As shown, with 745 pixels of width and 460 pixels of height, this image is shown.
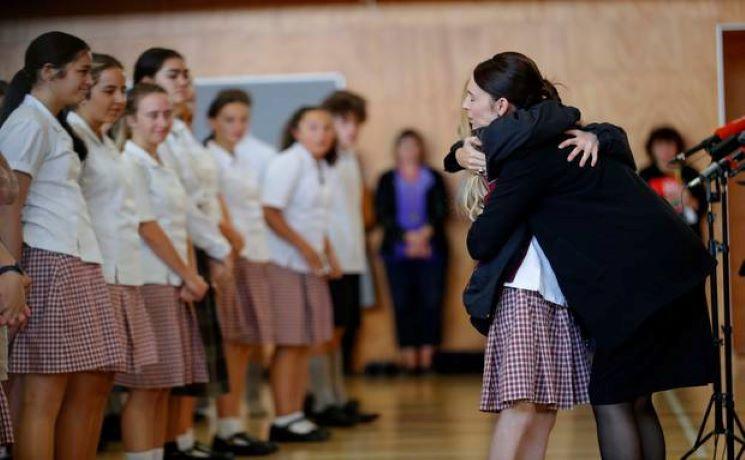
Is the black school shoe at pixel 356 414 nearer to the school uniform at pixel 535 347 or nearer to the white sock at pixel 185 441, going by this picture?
the white sock at pixel 185 441

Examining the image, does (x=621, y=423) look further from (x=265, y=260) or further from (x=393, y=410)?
(x=393, y=410)

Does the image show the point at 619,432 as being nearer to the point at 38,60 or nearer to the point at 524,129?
the point at 524,129

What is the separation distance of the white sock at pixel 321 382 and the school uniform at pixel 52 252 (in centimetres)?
273

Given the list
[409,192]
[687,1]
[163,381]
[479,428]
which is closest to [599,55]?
[409,192]

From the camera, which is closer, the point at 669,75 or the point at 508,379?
the point at 508,379

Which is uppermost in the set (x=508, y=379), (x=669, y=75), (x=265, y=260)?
(x=669, y=75)

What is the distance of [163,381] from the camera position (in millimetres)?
4352

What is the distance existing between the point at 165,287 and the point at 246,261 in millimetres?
1039

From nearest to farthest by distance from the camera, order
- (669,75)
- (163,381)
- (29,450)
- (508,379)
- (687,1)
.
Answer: (508,379), (29,450), (163,381), (687,1), (669,75)

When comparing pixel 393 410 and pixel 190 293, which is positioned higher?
pixel 190 293

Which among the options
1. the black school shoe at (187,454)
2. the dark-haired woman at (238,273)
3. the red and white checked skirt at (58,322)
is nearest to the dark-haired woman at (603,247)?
the red and white checked skirt at (58,322)

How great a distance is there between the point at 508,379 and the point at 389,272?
512 centimetres

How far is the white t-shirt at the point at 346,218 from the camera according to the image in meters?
6.46

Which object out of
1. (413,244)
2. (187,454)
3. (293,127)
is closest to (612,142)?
(187,454)
